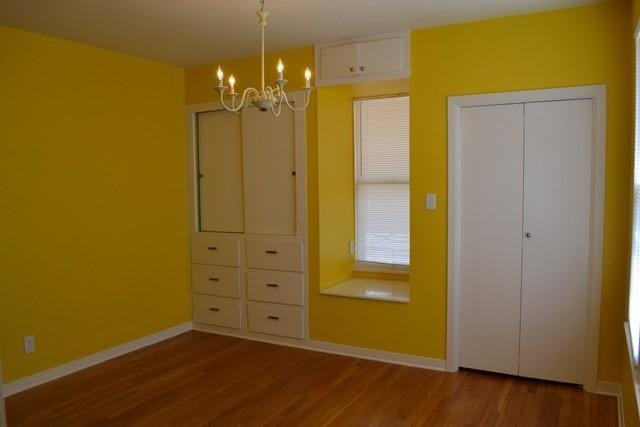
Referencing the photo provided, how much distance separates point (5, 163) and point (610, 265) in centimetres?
395

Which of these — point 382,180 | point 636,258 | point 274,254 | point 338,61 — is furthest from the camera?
point 382,180

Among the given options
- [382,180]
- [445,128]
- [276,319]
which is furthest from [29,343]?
[445,128]

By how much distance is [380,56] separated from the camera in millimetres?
3715

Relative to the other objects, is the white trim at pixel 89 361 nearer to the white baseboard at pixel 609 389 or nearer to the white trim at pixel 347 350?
the white trim at pixel 347 350

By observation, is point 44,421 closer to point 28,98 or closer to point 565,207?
point 28,98

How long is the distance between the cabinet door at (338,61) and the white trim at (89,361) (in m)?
2.63

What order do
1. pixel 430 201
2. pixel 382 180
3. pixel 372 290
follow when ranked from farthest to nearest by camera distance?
pixel 382 180 < pixel 372 290 < pixel 430 201

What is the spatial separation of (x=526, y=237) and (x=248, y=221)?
2.27 m

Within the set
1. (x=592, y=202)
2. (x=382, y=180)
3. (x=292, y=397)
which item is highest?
(x=382, y=180)

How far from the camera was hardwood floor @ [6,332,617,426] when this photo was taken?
2.94 metres

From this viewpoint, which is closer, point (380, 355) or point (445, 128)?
point (445, 128)

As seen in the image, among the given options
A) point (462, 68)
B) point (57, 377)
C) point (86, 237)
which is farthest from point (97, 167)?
point (462, 68)

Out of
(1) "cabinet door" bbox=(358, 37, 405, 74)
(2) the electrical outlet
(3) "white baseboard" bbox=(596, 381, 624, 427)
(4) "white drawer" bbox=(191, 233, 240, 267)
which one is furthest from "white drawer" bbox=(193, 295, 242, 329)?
(3) "white baseboard" bbox=(596, 381, 624, 427)

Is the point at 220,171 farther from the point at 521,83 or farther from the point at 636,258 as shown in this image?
the point at 636,258
